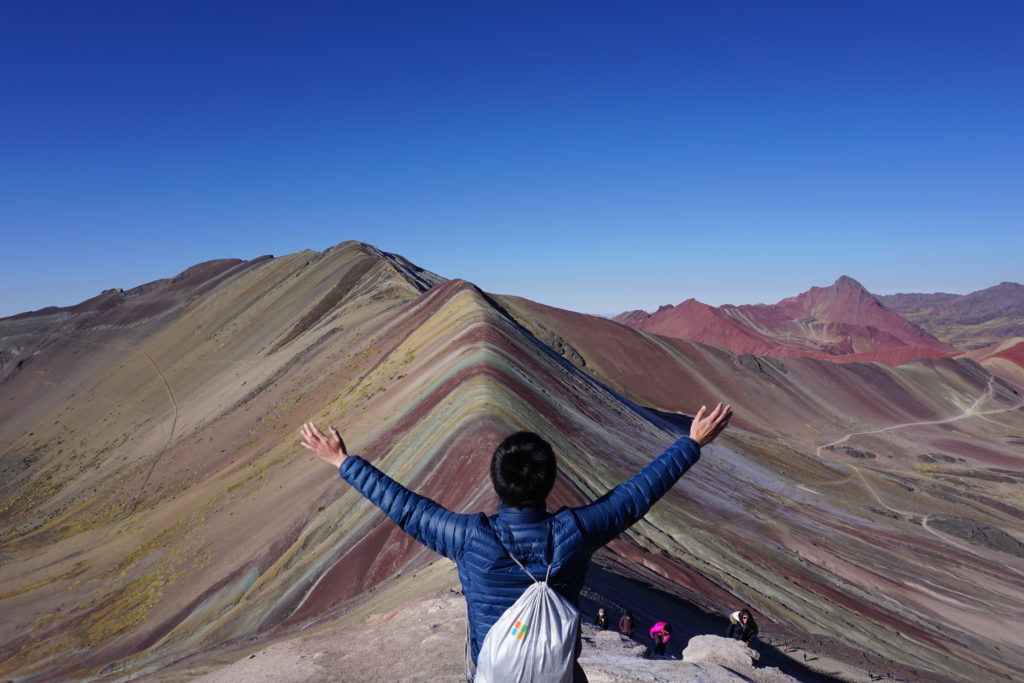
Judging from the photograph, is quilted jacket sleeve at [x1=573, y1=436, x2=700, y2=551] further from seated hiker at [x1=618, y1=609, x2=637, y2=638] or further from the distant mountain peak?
the distant mountain peak

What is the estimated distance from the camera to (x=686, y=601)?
12711 millimetres

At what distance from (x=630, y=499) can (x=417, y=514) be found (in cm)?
93

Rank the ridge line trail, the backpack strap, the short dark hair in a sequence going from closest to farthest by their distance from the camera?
the backpack strap < the short dark hair < the ridge line trail

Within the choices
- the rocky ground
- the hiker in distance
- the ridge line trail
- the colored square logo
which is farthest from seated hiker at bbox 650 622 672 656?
the ridge line trail

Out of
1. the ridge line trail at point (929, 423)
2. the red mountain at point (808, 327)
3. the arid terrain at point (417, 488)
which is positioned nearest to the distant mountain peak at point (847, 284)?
the red mountain at point (808, 327)

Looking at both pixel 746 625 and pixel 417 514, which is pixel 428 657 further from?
pixel 417 514

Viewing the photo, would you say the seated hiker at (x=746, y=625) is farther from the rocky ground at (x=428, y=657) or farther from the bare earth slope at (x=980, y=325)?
the bare earth slope at (x=980, y=325)

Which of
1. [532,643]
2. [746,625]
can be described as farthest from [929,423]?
[532,643]

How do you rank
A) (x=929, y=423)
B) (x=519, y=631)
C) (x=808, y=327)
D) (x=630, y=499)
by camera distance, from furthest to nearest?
(x=808, y=327), (x=929, y=423), (x=630, y=499), (x=519, y=631)

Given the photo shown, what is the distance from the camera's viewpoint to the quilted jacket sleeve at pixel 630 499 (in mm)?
2488

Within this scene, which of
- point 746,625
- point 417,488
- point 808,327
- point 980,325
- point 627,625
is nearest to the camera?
point 627,625

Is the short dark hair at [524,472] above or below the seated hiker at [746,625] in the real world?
above

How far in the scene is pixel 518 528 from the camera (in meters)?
2.43

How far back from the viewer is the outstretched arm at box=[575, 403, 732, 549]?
8.18 ft
